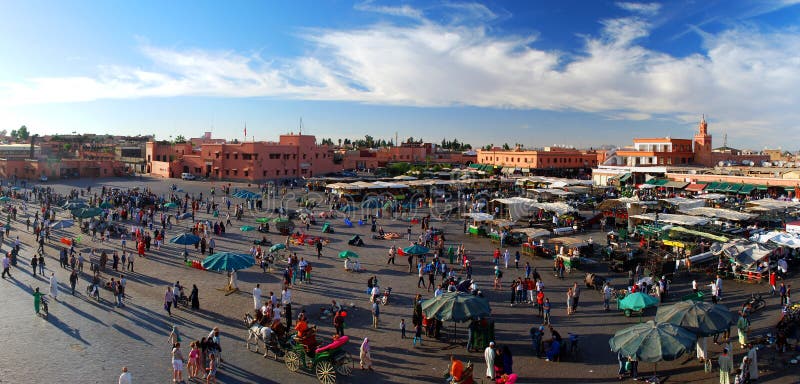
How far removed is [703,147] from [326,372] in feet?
224


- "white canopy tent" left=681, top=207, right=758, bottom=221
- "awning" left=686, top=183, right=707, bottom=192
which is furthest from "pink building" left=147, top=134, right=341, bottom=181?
"white canopy tent" left=681, top=207, right=758, bottom=221

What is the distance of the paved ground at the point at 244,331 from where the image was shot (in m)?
10.1

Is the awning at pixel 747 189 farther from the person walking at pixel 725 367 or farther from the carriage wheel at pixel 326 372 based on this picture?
the carriage wheel at pixel 326 372

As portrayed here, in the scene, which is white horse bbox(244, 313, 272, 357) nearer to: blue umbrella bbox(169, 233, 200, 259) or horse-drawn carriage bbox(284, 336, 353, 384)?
horse-drawn carriage bbox(284, 336, 353, 384)

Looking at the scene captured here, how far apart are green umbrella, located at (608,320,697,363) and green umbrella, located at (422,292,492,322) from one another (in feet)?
9.33

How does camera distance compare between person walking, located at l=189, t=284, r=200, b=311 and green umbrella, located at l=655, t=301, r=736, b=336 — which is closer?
green umbrella, located at l=655, t=301, r=736, b=336

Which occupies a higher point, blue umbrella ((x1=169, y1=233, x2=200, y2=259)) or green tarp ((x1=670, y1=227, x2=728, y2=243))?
green tarp ((x1=670, y1=227, x2=728, y2=243))

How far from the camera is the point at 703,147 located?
211 feet

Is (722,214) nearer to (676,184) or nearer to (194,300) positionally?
(676,184)

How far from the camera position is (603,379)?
9.84 meters

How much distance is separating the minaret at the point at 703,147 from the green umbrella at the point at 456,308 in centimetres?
6325

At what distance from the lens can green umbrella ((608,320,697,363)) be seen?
355 inches

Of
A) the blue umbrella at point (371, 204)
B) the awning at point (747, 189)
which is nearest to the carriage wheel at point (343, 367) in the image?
the blue umbrella at point (371, 204)

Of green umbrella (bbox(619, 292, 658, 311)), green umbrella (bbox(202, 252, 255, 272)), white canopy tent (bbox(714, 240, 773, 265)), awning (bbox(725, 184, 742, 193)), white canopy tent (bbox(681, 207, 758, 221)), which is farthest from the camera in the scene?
awning (bbox(725, 184, 742, 193))
